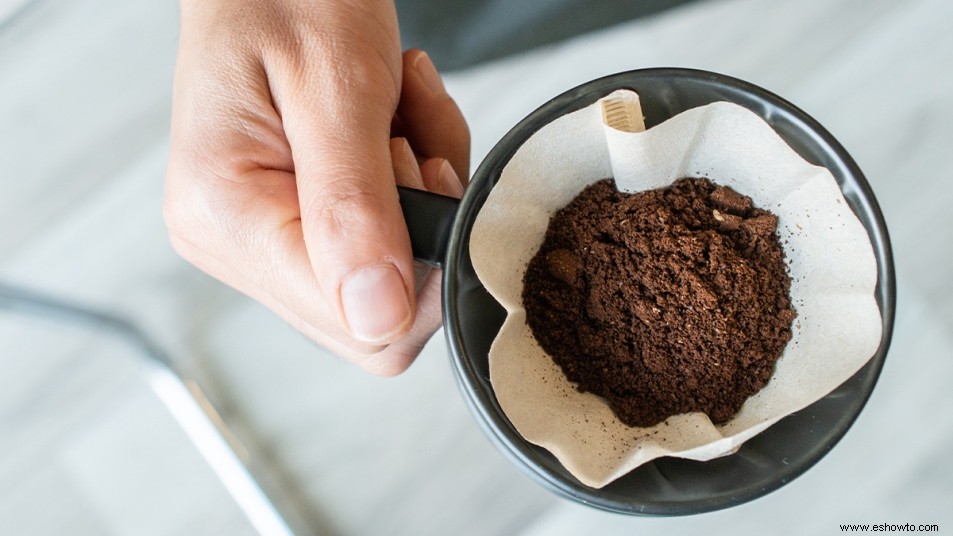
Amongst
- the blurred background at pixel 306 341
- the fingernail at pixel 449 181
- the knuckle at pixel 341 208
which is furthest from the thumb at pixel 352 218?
the blurred background at pixel 306 341

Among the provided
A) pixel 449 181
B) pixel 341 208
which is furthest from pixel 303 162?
pixel 449 181

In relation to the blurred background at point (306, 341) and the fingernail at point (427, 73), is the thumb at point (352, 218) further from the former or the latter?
the blurred background at point (306, 341)

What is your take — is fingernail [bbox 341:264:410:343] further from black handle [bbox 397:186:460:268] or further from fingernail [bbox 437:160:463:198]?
fingernail [bbox 437:160:463:198]

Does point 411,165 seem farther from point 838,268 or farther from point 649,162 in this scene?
point 838,268

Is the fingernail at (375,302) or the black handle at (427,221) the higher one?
the black handle at (427,221)

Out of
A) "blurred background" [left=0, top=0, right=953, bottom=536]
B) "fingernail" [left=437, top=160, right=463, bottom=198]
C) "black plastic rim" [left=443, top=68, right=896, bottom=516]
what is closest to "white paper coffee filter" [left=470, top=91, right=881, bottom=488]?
"black plastic rim" [left=443, top=68, right=896, bottom=516]

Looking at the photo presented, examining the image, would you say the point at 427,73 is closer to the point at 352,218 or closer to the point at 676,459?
the point at 352,218
